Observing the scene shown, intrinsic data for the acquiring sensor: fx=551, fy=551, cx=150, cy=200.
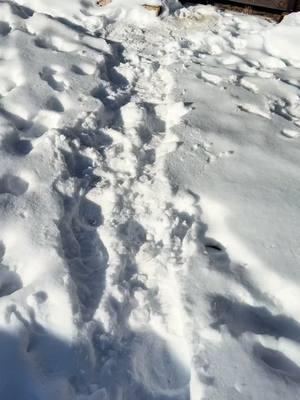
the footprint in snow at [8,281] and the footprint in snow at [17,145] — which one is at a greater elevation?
the footprint in snow at [17,145]

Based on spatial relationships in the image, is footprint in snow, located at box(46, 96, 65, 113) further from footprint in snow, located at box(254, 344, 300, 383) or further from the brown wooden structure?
the brown wooden structure

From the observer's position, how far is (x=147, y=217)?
2.48 m

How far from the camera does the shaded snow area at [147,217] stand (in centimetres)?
189

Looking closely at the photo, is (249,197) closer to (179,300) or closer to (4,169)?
(179,300)

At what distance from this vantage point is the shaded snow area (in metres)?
1.89

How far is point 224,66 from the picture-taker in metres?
3.78

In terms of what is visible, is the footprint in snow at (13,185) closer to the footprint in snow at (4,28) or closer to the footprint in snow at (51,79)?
the footprint in snow at (51,79)

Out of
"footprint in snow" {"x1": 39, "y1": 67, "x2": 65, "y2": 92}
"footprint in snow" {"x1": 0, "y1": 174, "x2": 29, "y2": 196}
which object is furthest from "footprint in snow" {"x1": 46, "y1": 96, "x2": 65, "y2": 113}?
"footprint in snow" {"x1": 0, "y1": 174, "x2": 29, "y2": 196}

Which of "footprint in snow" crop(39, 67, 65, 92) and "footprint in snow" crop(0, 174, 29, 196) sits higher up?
"footprint in snow" crop(39, 67, 65, 92)

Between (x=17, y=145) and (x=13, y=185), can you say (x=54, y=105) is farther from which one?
(x=13, y=185)

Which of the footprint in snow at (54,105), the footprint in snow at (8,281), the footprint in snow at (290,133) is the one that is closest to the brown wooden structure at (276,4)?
the footprint in snow at (290,133)

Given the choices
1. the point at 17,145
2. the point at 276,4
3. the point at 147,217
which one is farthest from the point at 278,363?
the point at 276,4

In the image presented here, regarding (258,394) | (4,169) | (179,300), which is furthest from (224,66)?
(258,394)

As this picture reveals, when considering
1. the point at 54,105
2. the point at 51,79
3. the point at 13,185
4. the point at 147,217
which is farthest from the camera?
the point at 51,79
